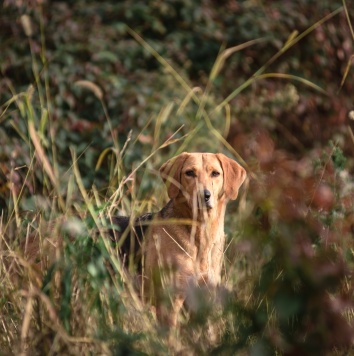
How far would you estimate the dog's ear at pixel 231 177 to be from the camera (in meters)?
6.29

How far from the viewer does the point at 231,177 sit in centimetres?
632

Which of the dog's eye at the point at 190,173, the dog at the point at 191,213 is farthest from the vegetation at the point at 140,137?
the dog's eye at the point at 190,173

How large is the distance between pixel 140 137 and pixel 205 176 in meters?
1.85

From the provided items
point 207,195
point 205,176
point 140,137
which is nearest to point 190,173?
point 205,176

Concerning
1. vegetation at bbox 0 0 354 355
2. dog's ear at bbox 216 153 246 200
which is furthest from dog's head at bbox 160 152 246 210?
vegetation at bbox 0 0 354 355

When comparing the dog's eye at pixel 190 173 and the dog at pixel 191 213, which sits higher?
the dog's eye at pixel 190 173

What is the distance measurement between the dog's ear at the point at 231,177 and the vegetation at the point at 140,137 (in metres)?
0.16

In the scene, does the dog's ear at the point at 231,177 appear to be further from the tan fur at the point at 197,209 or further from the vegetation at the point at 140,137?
the vegetation at the point at 140,137

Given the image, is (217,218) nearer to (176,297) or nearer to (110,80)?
(176,297)

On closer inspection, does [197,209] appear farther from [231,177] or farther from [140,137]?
[140,137]

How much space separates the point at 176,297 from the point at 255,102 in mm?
4243

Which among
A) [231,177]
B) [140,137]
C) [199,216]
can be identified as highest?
[231,177]

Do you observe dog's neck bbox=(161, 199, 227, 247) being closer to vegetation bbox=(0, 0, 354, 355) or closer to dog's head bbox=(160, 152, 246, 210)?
dog's head bbox=(160, 152, 246, 210)

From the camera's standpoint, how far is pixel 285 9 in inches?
392
